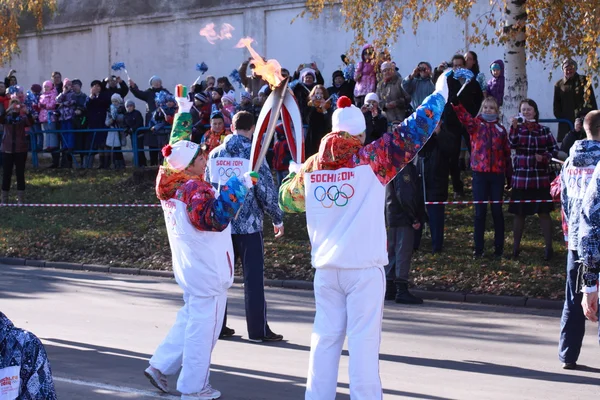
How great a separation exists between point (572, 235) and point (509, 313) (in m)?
3.77

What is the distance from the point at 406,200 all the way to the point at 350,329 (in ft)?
17.4

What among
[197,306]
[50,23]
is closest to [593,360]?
[197,306]

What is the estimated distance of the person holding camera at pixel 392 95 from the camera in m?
15.6

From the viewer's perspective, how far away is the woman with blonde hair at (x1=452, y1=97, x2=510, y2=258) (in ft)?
43.8

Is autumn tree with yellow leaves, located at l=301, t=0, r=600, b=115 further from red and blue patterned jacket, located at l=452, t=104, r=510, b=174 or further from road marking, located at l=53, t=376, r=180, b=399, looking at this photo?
road marking, located at l=53, t=376, r=180, b=399

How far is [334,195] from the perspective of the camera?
6.31 m

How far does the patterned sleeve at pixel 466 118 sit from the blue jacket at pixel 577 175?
5.07 metres

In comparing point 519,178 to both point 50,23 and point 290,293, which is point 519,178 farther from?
point 50,23

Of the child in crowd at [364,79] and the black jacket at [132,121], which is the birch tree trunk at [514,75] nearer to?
the child in crowd at [364,79]

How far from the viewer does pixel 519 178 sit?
1327 cm

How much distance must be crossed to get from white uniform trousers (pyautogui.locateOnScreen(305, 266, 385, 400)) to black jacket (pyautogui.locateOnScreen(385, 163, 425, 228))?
5096mm

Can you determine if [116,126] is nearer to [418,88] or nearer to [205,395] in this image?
[418,88]

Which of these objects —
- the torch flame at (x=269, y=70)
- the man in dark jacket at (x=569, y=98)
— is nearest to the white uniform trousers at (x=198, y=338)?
the torch flame at (x=269, y=70)

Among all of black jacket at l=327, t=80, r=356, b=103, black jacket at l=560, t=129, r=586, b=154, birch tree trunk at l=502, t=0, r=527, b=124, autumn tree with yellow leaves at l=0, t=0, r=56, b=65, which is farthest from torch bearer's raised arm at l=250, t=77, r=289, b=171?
autumn tree with yellow leaves at l=0, t=0, r=56, b=65
